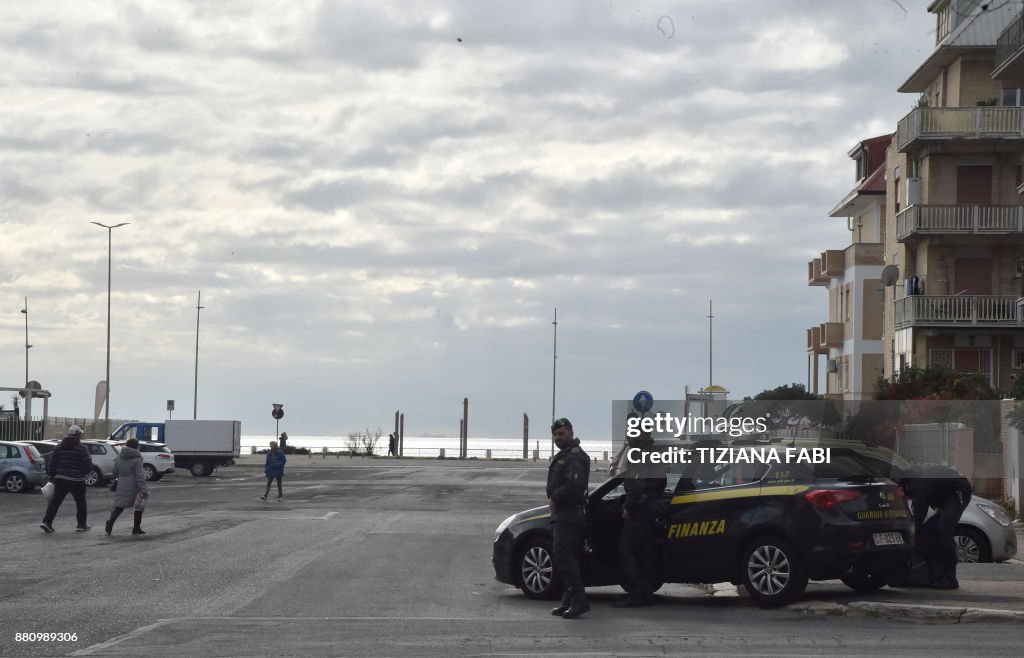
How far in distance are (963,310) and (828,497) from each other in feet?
109

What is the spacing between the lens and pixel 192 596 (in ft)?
43.3

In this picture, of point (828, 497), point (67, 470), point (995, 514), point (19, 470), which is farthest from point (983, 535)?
point (19, 470)

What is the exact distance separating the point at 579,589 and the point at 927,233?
1371 inches

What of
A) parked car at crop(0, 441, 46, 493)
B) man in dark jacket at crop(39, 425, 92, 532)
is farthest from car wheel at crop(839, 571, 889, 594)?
parked car at crop(0, 441, 46, 493)

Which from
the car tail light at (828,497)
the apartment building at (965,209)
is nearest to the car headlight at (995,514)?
the car tail light at (828,497)

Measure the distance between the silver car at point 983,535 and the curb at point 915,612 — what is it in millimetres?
4713

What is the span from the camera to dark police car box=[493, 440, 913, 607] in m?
12.4

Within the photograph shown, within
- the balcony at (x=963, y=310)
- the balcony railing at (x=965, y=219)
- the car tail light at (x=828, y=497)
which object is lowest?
the car tail light at (x=828, y=497)

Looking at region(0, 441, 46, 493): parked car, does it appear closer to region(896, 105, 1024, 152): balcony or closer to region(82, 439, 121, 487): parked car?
region(82, 439, 121, 487): parked car

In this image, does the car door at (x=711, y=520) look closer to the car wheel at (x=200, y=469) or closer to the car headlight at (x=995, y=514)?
the car headlight at (x=995, y=514)

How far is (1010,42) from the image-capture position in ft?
123

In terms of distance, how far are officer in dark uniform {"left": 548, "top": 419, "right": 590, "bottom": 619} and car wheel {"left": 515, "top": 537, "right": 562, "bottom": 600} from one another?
1.10m

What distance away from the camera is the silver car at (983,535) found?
1641cm

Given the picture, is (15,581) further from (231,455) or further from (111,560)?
(231,455)
